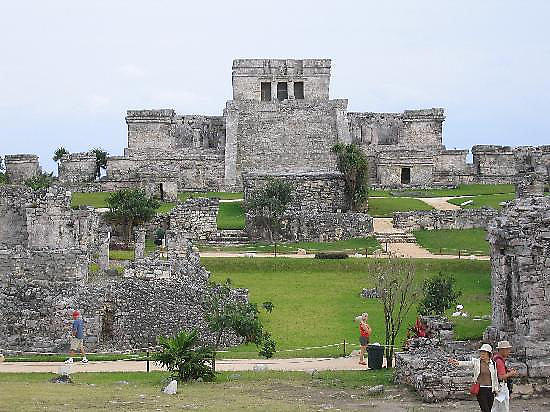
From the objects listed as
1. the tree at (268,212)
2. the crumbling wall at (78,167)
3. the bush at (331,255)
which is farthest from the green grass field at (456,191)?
the crumbling wall at (78,167)

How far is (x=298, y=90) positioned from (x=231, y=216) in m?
25.9

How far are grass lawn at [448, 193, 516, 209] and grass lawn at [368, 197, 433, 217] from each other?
73.4 inches

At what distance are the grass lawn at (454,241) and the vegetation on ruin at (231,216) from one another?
7888mm

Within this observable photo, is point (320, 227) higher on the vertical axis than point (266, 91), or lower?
lower

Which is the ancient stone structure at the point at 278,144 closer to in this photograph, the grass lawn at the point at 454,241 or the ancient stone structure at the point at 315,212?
the ancient stone structure at the point at 315,212

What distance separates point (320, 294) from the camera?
34.7 metres

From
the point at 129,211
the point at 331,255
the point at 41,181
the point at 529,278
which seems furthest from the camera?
the point at 41,181

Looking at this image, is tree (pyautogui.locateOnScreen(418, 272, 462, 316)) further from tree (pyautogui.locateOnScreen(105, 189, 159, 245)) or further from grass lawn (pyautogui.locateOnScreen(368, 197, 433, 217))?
grass lawn (pyautogui.locateOnScreen(368, 197, 433, 217))

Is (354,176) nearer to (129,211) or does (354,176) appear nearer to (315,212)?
(315,212)

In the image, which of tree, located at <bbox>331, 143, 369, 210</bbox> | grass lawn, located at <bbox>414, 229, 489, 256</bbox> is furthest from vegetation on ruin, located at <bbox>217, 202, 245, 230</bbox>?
grass lawn, located at <bbox>414, 229, 489, 256</bbox>

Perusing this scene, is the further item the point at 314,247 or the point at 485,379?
the point at 314,247

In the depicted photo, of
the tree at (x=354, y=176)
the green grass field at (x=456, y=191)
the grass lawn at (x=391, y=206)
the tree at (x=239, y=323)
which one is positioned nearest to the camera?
the tree at (x=239, y=323)

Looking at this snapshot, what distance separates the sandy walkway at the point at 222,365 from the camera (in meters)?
22.1

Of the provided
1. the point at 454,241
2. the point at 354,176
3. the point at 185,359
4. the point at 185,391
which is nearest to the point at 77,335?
the point at 185,359
